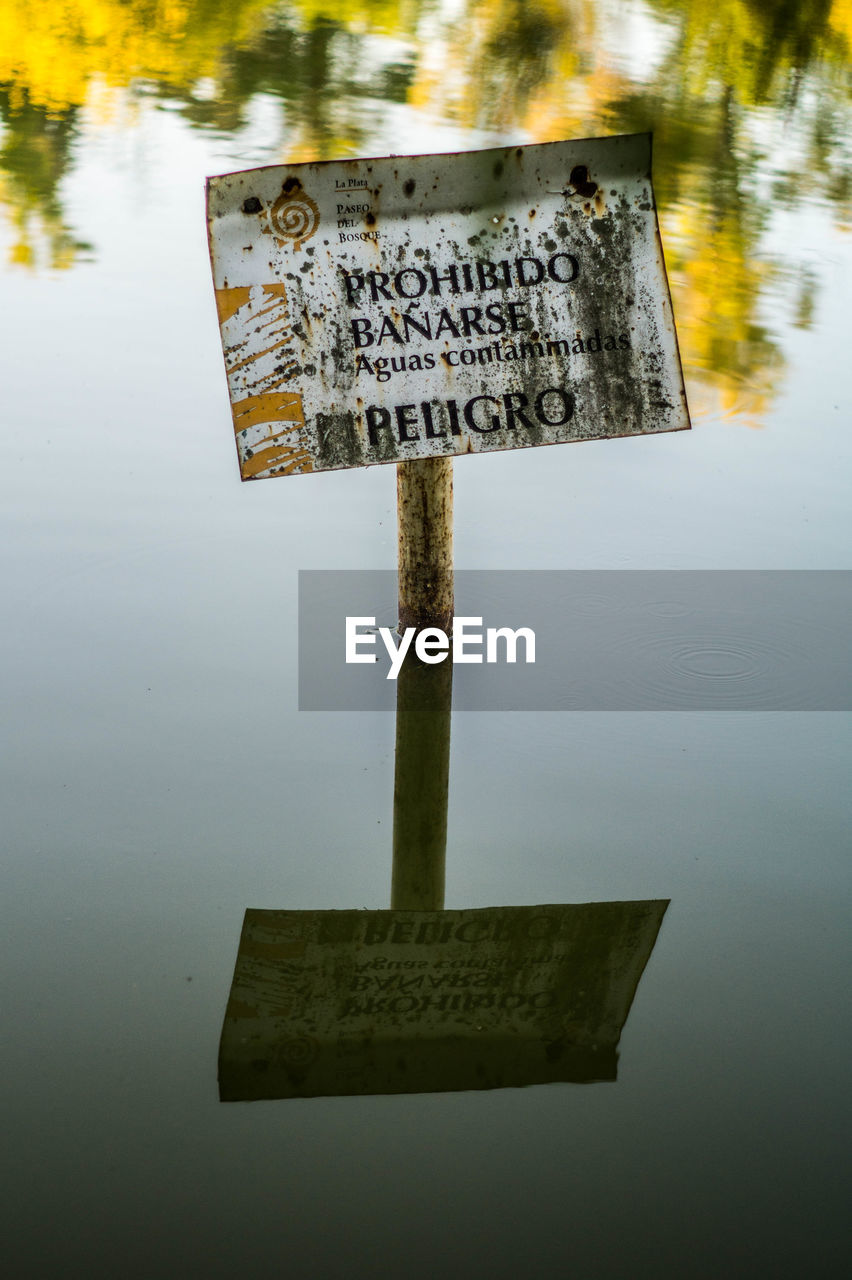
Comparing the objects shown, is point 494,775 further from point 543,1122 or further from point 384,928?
point 543,1122

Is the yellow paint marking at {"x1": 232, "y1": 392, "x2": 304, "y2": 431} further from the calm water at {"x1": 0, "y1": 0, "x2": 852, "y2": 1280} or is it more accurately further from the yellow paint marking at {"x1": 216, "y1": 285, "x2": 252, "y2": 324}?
the calm water at {"x1": 0, "y1": 0, "x2": 852, "y2": 1280}

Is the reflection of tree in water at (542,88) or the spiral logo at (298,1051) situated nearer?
the spiral logo at (298,1051)

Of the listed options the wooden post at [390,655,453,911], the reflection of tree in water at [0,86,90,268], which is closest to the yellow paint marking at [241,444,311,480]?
the wooden post at [390,655,453,911]

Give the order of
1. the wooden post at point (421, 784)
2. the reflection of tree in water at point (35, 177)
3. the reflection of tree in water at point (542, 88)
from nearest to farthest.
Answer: the wooden post at point (421, 784) < the reflection of tree in water at point (35, 177) < the reflection of tree in water at point (542, 88)

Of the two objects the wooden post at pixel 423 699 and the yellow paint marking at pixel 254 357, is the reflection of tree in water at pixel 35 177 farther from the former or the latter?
the yellow paint marking at pixel 254 357

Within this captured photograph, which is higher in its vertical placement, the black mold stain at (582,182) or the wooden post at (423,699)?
the black mold stain at (582,182)

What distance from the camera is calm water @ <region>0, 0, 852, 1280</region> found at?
253cm

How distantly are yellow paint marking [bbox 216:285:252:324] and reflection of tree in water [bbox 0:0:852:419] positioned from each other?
3509 mm

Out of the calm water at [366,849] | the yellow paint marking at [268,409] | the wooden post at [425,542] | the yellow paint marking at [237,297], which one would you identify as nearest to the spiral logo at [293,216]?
the yellow paint marking at [237,297]

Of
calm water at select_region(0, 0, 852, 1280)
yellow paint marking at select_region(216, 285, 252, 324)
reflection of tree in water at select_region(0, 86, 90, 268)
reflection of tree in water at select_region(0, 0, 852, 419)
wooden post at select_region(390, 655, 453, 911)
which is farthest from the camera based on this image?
reflection of tree in water at select_region(0, 0, 852, 419)

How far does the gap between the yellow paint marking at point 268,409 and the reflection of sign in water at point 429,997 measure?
1.27 meters

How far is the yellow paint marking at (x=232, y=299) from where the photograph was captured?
3545 mm

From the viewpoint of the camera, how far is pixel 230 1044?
115 inches

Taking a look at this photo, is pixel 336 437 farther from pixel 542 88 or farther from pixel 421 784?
pixel 542 88
